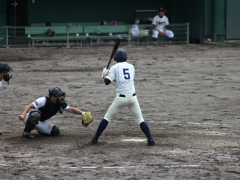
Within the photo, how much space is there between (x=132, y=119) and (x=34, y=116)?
2.86m

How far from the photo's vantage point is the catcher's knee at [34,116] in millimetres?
7117

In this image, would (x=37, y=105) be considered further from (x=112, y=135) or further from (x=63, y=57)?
(x=63, y=57)

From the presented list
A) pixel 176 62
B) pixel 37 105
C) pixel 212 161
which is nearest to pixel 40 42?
pixel 176 62

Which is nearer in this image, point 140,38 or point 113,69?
point 113,69

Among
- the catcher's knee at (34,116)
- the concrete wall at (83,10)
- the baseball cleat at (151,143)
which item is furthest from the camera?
the concrete wall at (83,10)

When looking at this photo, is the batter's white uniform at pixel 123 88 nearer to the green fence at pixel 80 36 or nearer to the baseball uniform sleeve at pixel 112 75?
the baseball uniform sleeve at pixel 112 75

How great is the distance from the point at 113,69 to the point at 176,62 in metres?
9.96

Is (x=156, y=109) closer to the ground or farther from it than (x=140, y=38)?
closer to the ground

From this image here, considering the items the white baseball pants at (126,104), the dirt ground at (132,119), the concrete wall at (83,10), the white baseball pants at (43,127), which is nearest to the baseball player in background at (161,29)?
the dirt ground at (132,119)

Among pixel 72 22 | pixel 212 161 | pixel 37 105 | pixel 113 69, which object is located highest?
pixel 72 22

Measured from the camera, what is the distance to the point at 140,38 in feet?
64.1

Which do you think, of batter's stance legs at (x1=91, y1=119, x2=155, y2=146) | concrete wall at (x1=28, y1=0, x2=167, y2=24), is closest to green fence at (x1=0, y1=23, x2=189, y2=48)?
concrete wall at (x1=28, y1=0, x2=167, y2=24)

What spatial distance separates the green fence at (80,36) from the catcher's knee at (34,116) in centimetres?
1168

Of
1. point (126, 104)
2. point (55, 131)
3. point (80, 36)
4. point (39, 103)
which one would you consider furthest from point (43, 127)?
point (80, 36)
